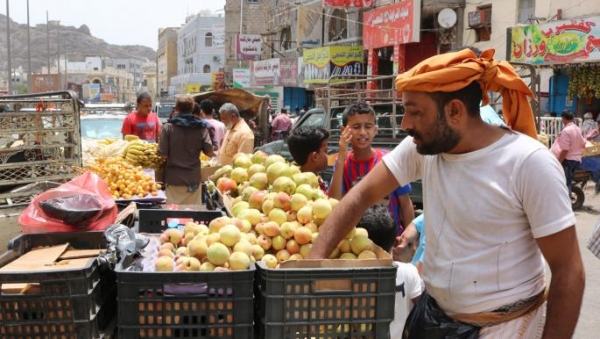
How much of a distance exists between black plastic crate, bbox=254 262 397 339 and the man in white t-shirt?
27 cm

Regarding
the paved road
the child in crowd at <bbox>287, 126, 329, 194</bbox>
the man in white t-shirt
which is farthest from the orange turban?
the paved road

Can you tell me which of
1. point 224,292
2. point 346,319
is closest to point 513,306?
point 346,319

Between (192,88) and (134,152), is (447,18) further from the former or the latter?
(192,88)

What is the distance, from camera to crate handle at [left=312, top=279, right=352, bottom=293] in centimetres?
221

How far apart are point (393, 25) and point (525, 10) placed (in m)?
5.29

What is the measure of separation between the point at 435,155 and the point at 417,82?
330 millimetres

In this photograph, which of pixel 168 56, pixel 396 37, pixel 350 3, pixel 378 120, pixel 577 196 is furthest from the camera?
pixel 168 56

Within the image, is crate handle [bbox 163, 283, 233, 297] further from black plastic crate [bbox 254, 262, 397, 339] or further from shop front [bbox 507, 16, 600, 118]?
shop front [bbox 507, 16, 600, 118]

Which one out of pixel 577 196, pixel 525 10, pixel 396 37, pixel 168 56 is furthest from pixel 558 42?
pixel 168 56

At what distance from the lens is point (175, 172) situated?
23.6ft

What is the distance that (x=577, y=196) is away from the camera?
37.5 ft

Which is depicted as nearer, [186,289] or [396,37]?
[186,289]

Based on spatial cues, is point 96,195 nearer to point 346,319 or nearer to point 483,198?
point 346,319

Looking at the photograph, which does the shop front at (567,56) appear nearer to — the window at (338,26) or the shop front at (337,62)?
the shop front at (337,62)
